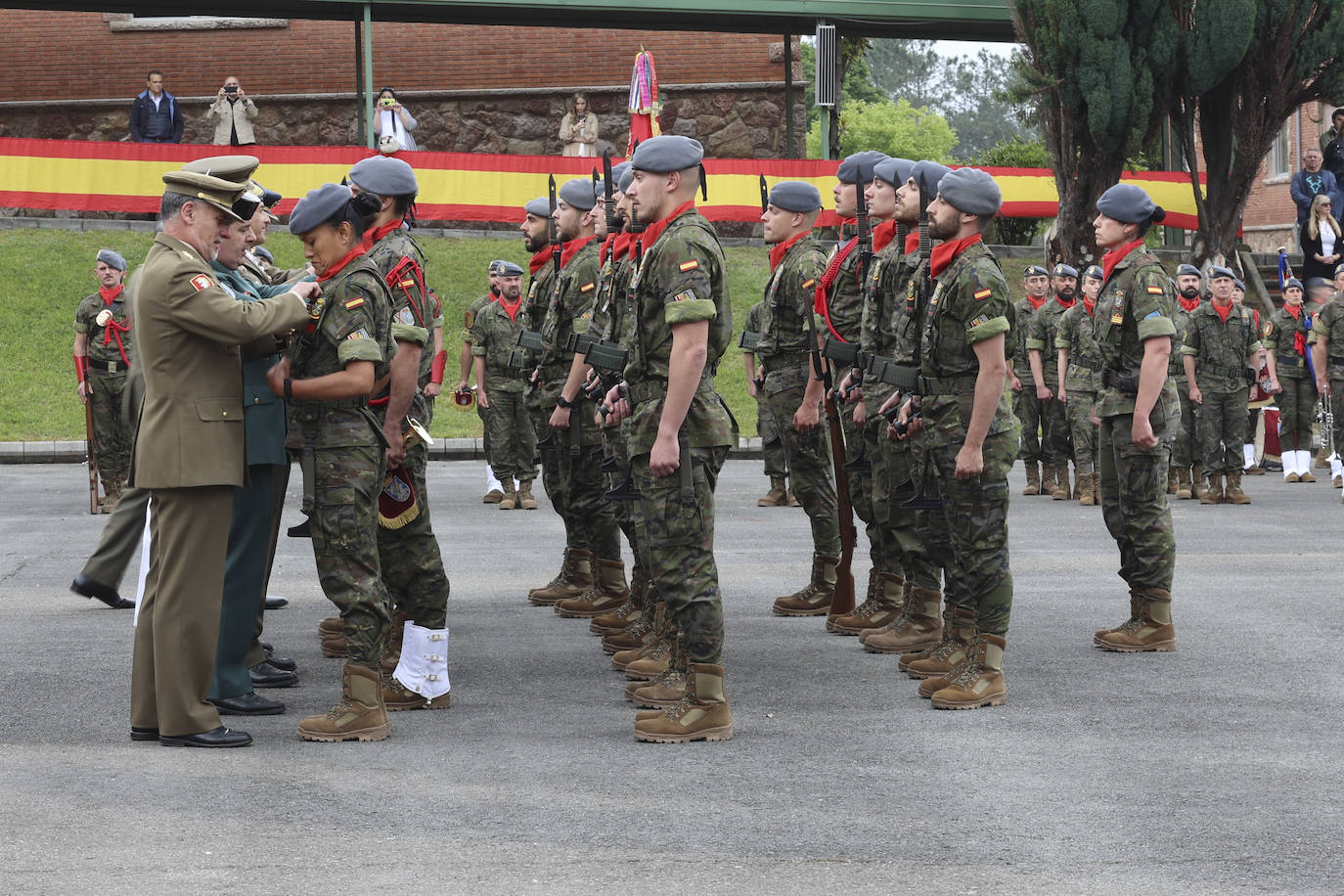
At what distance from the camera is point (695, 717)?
6230mm

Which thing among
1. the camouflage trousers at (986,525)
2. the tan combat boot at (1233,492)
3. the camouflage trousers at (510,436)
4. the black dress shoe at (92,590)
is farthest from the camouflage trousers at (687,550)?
the tan combat boot at (1233,492)

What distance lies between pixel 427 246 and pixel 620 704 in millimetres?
19657

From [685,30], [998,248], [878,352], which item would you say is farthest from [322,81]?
[878,352]

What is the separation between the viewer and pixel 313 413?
20.0 feet

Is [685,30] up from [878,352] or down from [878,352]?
up

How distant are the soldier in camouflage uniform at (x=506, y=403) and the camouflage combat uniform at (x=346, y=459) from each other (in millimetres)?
8365

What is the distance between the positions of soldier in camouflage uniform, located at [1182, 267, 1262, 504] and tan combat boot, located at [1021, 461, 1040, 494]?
1.60 metres

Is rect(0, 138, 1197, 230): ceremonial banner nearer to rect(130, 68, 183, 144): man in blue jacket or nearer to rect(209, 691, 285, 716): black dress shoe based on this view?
rect(130, 68, 183, 144): man in blue jacket

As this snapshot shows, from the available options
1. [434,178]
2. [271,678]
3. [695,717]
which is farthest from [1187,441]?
[434,178]

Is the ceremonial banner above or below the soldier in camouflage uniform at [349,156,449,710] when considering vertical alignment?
above

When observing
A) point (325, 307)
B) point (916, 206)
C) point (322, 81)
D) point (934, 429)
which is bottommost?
point (934, 429)

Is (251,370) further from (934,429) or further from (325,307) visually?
(934,429)

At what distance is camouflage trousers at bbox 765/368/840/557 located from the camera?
898cm

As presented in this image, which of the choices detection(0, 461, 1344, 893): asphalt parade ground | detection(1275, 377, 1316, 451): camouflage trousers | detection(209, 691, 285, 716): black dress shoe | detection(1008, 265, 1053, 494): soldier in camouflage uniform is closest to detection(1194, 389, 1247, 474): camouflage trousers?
detection(1008, 265, 1053, 494): soldier in camouflage uniform
